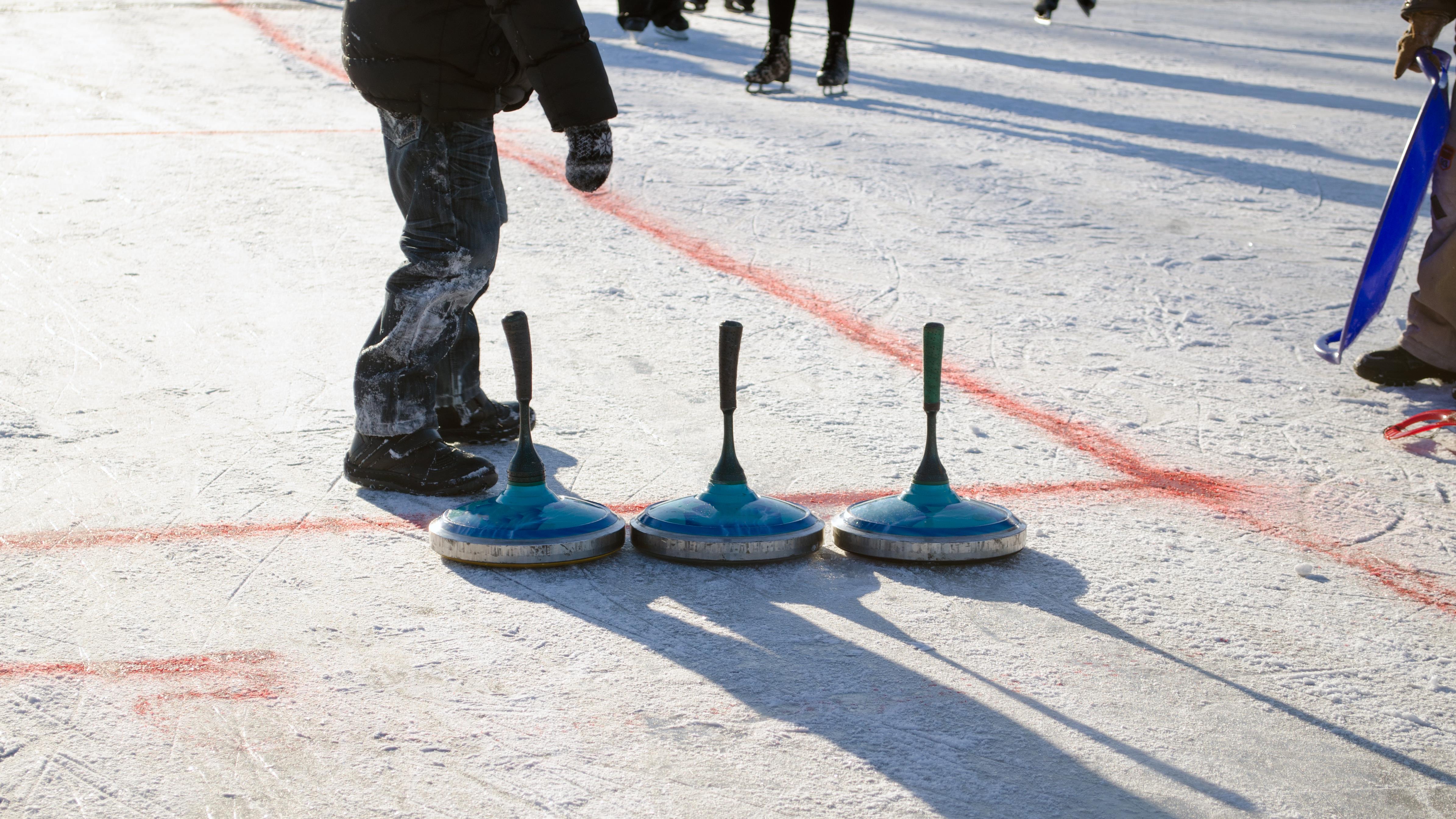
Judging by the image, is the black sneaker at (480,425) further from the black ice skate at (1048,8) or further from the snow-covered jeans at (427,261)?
the black ice skate at (1048,8)

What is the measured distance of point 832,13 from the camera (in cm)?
874

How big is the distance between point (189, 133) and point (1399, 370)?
6.01 meters

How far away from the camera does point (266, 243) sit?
18.5 feet

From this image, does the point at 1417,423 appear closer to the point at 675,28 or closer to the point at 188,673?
the point at 188,673

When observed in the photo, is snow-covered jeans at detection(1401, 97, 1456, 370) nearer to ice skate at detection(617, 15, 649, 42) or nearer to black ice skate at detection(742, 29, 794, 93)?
black ice skate at detection(742, 29, 794, 93)

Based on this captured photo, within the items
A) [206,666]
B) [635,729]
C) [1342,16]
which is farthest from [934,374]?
[1342,16]

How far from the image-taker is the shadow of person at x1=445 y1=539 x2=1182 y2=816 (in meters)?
2.18

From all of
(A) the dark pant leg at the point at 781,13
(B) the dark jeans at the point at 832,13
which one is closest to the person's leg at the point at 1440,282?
(B) the dark jeans at the point at 832,13

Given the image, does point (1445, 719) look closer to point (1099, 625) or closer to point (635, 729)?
point (1099, 625)

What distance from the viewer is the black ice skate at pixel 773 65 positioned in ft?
30.0

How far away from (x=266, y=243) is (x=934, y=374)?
3551mm

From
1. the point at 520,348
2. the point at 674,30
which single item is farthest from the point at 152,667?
the point at 674,30

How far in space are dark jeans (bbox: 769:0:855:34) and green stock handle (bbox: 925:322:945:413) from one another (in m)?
6.02

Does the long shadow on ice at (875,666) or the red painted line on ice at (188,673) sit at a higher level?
the long shadow on ice at (875,666)
